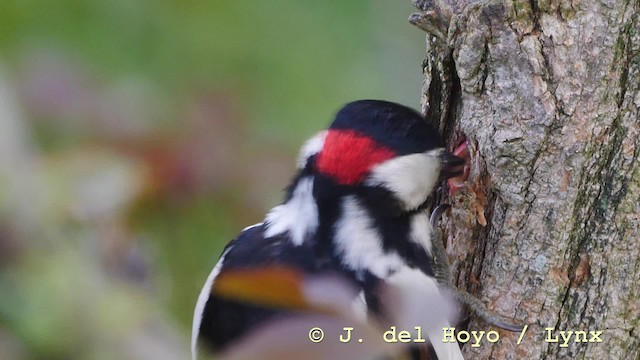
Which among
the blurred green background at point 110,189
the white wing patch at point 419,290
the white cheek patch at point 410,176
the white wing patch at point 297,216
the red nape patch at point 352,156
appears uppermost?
the blurred green background at point 110,189

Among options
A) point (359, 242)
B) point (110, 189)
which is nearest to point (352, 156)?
point (359, 242)

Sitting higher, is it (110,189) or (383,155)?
(110,189)

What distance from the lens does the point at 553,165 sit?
167 centimetres

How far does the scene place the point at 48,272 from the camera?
73 centimetres

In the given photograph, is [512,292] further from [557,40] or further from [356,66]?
[356,66]

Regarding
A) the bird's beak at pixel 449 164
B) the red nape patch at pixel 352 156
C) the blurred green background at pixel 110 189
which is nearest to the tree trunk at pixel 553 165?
the bird's beak at pixel 449 164

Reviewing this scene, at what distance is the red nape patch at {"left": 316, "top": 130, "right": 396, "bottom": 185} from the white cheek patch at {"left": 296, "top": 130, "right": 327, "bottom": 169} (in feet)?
0.18

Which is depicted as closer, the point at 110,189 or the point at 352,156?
the point at 110,189

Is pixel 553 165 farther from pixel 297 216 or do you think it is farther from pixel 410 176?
pixel 297 216

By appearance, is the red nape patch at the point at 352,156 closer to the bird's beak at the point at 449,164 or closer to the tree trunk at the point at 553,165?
the bird's beak at the point at 449,164

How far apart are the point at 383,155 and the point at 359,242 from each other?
0.17 m

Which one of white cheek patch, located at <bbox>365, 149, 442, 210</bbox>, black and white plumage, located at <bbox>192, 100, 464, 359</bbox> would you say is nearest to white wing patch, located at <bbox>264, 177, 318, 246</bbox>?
black and white plumage, located at <bbox>192, 100, 464, 359</bbox>

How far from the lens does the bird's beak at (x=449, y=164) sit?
1.72 meters

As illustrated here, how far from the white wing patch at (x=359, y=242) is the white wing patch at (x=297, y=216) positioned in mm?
59
